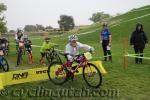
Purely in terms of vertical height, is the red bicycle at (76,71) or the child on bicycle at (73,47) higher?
the child on bicycle at (73,47)

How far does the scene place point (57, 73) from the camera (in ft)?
38.5

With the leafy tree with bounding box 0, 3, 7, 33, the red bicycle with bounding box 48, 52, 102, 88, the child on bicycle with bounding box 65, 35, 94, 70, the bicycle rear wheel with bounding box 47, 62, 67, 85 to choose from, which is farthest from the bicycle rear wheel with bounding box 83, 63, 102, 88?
the leafy tree with bounding box 0, 3, 7, 33

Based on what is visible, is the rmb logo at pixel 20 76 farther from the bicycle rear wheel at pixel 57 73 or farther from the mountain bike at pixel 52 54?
the mountain bike at pixel 52 54

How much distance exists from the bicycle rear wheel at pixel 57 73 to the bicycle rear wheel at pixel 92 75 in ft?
3.12

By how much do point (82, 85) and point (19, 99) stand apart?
8.12 feet

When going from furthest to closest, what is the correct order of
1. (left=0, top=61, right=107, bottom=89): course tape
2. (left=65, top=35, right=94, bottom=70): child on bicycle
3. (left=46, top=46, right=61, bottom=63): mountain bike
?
(left=46, top=46, right=61, bottom=63): mountain bike < (left=65, top=35, right=94, bottom=70): child on bicycle < (left=0, top=61, right=107, bottom=89): course tape

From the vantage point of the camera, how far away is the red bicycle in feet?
35.3

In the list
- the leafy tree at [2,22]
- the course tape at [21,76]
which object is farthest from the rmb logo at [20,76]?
the leafy tree at [2,22]

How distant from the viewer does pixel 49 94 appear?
10203 mm

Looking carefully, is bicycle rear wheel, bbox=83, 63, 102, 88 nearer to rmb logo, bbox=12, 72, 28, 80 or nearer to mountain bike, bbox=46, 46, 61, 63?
rmb logo, bbox=12, 72, 28, 80

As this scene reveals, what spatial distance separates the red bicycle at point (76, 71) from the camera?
10773mm

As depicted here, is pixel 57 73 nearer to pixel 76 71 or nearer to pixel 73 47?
pixel 76 71

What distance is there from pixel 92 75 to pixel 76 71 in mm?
841

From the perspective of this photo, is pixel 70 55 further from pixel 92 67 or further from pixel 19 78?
pixel 19 78
